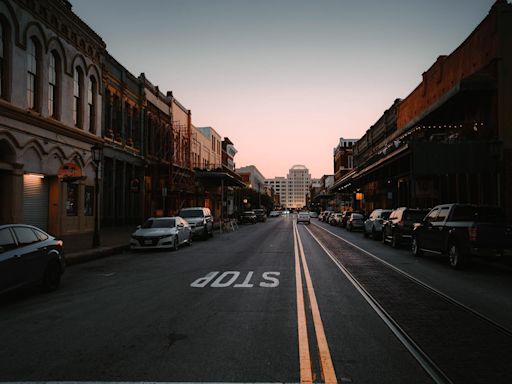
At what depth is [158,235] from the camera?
18.4 meters

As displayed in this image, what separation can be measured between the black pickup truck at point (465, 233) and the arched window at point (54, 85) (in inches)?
697

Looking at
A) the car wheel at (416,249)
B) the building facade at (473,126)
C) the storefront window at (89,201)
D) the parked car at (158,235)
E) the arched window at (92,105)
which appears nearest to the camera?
the car wheel at (416,249)

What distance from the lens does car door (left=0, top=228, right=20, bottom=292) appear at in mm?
Result: 7664

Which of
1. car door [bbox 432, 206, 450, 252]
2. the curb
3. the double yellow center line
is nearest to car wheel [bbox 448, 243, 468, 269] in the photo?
car door [bbox 432, 206, 450, 252]

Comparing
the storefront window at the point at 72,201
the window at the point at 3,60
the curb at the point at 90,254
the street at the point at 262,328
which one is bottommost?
the street at the point at 262,328

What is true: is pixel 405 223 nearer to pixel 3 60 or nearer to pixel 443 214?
pixel 443 214

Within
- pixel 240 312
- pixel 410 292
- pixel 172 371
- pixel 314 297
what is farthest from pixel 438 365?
pixel 410 292

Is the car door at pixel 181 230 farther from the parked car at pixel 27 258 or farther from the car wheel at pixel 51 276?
the car wheel at pixel 51 276

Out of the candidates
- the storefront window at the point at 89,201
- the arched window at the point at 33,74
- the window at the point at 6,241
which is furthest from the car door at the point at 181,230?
the window at the point at 6,241

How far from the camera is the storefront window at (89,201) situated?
84.5 ft

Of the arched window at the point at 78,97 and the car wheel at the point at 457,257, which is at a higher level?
the arched window at the point at 78,97

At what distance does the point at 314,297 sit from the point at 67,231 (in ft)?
60.2

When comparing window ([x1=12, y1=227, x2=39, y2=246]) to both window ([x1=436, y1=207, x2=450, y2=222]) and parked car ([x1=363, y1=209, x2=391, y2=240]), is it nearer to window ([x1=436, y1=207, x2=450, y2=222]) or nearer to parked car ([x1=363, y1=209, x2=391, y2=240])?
window ([x1=436, y1=207, x2=450, y2=222])

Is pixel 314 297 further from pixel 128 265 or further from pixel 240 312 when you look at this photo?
pixel 128 265
